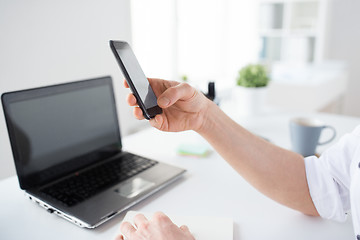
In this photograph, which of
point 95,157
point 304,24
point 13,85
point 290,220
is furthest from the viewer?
point 304,24

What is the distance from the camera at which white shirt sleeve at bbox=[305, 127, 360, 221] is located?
63cm

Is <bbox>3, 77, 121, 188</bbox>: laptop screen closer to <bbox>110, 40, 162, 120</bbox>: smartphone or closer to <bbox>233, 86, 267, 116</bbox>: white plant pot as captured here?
<bbox>110, 40, 162, 120</bbox>: smartphone

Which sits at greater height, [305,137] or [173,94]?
[173,94]

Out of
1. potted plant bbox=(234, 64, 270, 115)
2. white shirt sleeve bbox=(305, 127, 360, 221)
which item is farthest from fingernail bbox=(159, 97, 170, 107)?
potted plant bbox=(234, 64, 270, 115)

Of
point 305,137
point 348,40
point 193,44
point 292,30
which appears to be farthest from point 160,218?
point 348,40

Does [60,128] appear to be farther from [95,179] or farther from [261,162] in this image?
[261,162]

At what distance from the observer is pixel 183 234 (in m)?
0.52

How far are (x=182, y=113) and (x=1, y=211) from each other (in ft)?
1.45

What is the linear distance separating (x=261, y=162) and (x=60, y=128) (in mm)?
485

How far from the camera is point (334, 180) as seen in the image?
2.17 ft

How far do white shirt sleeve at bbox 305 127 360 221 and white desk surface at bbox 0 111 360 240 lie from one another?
3 centimetres

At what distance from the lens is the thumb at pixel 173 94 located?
0.61 m

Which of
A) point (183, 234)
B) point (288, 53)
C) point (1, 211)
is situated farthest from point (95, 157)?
point (288, 53)

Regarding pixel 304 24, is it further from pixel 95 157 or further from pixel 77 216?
pixel 77 216
